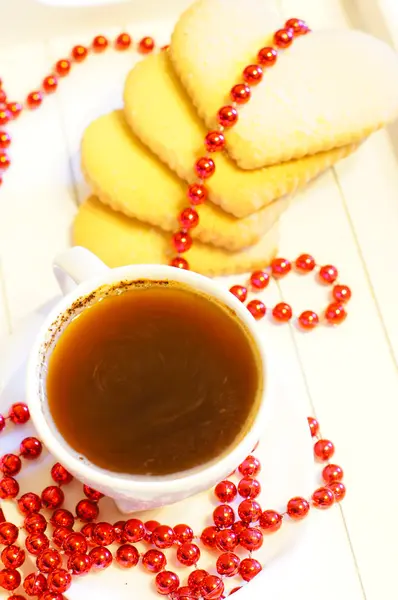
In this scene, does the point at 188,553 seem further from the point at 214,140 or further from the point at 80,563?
the point at 214,140

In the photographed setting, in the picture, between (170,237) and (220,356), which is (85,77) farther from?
(220,356)

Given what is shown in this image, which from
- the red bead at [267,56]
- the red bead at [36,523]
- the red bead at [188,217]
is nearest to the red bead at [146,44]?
the red bead at [267,56]

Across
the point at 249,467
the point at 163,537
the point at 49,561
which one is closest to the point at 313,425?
the point at 249,467

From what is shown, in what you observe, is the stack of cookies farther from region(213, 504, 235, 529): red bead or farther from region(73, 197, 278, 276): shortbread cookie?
region(213, 504, 235, 529): red bead

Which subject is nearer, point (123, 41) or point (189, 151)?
point (189, 151)

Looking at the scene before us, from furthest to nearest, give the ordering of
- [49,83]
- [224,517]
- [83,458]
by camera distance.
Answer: [49,83] → [224,517] → [83,458]

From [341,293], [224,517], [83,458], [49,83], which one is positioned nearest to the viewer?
[83,458]
